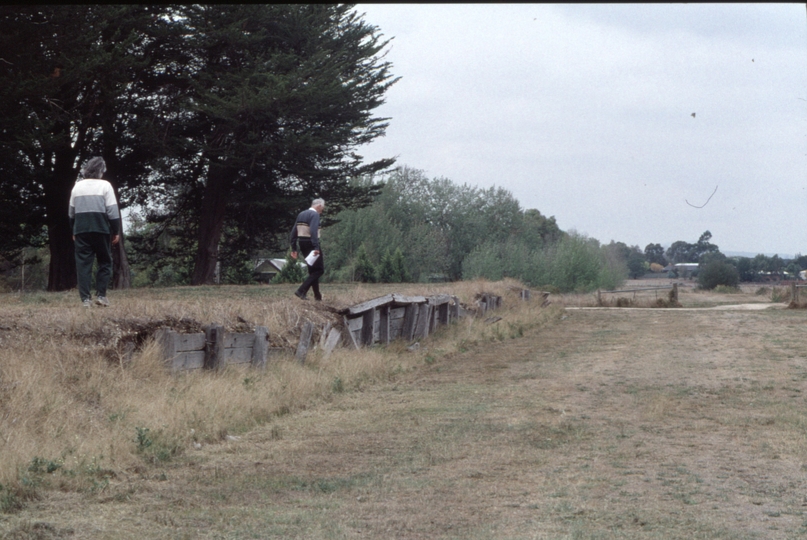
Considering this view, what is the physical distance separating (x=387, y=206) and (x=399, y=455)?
8055cm

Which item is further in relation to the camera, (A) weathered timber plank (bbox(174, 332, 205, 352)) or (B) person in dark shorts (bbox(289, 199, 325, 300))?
(B) person in dark shorts (bbox(289, 199, 325, 300))

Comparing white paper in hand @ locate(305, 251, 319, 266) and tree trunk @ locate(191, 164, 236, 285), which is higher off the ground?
tree trunk @ locate(191, 164, 236, 285)

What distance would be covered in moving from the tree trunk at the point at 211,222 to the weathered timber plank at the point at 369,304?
14.7m

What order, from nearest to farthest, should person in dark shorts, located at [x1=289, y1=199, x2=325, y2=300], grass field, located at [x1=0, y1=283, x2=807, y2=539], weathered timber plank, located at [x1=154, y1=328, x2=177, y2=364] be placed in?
grass field, located at [x1=0, y1=283, x2=807, y2=539], weathered timber plank, located at [x1=154, y1=328, x2=177, y2=364], person in dark shorts, located at [x1=289, y1=199, x2=325, y2=300]

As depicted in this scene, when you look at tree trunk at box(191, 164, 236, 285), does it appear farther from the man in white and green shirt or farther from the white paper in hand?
the man in white and green shirt

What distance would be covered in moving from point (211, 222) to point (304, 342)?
18.1m

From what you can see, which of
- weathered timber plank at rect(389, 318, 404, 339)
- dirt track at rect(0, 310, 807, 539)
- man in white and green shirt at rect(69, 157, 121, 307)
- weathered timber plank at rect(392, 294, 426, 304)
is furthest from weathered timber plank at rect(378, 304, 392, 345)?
man in white and green shirt at rect(69, 157, 121, 307)

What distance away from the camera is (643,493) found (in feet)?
19.1

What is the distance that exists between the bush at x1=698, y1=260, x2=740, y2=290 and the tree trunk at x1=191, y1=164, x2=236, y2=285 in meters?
70.4

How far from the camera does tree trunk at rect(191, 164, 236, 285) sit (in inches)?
1115

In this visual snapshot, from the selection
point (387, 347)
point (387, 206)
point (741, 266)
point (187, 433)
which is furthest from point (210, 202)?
point (741, 266)

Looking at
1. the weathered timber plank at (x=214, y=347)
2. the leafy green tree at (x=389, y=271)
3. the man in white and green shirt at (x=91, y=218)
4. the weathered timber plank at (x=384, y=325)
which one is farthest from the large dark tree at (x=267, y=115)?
the leafy green tree at (x=389, y=271)

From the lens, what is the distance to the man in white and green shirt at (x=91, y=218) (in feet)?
32.8

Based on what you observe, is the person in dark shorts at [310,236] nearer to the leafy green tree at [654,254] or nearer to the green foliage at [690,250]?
the green foliage at [690,250]
